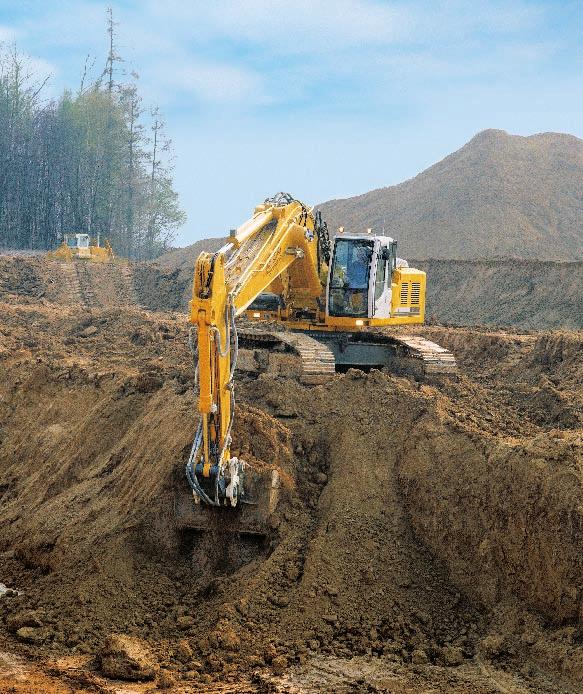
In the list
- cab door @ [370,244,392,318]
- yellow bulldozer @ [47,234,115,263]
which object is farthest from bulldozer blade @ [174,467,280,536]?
yellow bulldozer @ [47,234,115,263]

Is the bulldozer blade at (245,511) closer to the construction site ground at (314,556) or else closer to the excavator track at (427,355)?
the construction site ground at (314,556)

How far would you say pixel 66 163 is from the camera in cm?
5584

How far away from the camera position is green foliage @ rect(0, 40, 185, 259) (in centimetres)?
5497

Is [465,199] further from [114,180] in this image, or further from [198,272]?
[198,272]

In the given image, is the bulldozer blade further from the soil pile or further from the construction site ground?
the soil pile

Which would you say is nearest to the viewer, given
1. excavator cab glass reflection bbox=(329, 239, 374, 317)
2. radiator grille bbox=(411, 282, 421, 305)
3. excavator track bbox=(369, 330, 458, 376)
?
excavator track bbox=(369, 330, 458, 376)

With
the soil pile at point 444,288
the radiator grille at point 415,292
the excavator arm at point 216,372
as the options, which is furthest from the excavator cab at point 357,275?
the soil pile at point 444,288

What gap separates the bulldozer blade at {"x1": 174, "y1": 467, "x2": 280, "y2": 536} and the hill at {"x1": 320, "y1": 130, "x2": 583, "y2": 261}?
36.5m

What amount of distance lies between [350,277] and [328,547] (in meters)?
6.51

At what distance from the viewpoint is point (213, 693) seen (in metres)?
6.78

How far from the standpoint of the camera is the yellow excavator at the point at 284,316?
8.38m

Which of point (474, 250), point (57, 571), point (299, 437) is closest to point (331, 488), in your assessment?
point (299, 437)

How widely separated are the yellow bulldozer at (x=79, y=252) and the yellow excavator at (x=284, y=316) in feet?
89.1

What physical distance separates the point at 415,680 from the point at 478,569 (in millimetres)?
1511
